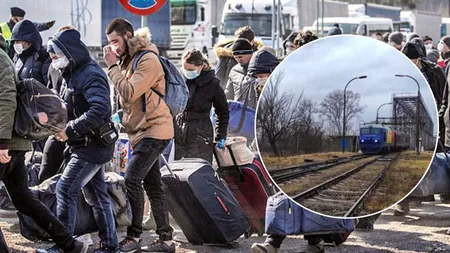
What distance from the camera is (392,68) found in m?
5.04

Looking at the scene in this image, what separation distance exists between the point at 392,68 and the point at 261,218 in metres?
3.63

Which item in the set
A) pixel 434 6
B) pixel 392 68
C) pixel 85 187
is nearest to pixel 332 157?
pixel 392 68

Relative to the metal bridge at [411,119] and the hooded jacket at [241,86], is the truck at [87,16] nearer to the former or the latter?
the hooded jacket at [241,86]

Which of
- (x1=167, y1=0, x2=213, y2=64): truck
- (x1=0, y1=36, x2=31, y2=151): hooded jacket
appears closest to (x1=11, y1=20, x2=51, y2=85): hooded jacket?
(x1=0, y1=36, x2=31, y2=151): hooded jacket

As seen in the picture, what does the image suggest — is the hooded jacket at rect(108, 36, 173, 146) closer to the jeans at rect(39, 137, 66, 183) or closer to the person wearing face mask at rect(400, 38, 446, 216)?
the jeans at rect(39, 137, 66, 183)

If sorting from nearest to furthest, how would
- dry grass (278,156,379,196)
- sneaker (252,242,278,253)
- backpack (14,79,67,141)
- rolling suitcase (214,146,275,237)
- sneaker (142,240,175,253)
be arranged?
dry grass (278,156,379,196), backpack (14,79,67,141), sneaker (252,242,278,253), sneaker (142,240,175,253), rolling suitcase (214,146,275,237)

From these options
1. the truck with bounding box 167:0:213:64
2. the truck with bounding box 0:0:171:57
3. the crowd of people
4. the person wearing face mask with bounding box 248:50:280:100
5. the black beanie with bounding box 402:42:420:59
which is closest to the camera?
the crowd of people

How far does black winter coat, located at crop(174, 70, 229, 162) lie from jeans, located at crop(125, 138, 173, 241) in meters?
0.94

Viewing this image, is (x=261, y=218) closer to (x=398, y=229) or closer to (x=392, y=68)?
(x=398, y=229)

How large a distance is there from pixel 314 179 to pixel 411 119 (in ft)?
1.88

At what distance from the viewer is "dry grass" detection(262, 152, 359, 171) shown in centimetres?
507

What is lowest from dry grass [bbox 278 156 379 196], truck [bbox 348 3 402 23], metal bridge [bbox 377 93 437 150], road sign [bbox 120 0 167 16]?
dry grass [bbox 278 156 379 196]

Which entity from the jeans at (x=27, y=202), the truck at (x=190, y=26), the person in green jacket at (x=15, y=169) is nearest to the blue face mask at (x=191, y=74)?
the person in green jacket at (x=15, y=169)

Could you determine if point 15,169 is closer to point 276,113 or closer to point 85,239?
point 85,239
